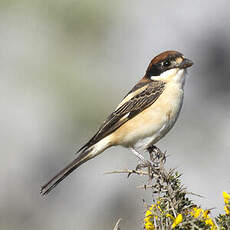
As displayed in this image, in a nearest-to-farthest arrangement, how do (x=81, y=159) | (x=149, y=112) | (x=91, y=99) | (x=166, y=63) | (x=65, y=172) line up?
(x=65, y=172) < (x=81, y=159) < (x=149, y=112) < (x=166, y=63) < (x=91, y=99)

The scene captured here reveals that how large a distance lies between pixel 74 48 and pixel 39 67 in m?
0.79

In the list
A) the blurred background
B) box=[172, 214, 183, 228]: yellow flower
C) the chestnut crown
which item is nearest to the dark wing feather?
the chestnut crown

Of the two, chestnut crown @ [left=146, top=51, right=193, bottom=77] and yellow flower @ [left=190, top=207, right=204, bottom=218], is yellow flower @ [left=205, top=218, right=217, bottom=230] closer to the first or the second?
yellow flower @ [left=190, top=207, right=204, bottom=218]

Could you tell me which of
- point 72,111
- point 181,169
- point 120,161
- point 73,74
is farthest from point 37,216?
point 73,74

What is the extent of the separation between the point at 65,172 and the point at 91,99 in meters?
5.22

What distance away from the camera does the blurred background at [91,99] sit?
8312 mm

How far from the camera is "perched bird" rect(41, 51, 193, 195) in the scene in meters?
5.50

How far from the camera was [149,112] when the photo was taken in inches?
221

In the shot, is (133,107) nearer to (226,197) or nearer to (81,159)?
(81,159)

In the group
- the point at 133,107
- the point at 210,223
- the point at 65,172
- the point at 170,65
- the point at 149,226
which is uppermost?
the point at 170,65

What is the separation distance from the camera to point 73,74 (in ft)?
37.2

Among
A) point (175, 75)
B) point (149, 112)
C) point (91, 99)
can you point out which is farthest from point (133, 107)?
point (91, 99)

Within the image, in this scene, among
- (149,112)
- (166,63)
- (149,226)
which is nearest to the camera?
(149,226)

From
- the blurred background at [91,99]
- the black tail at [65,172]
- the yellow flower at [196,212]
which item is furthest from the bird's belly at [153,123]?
the yellow flower at [196,212]
